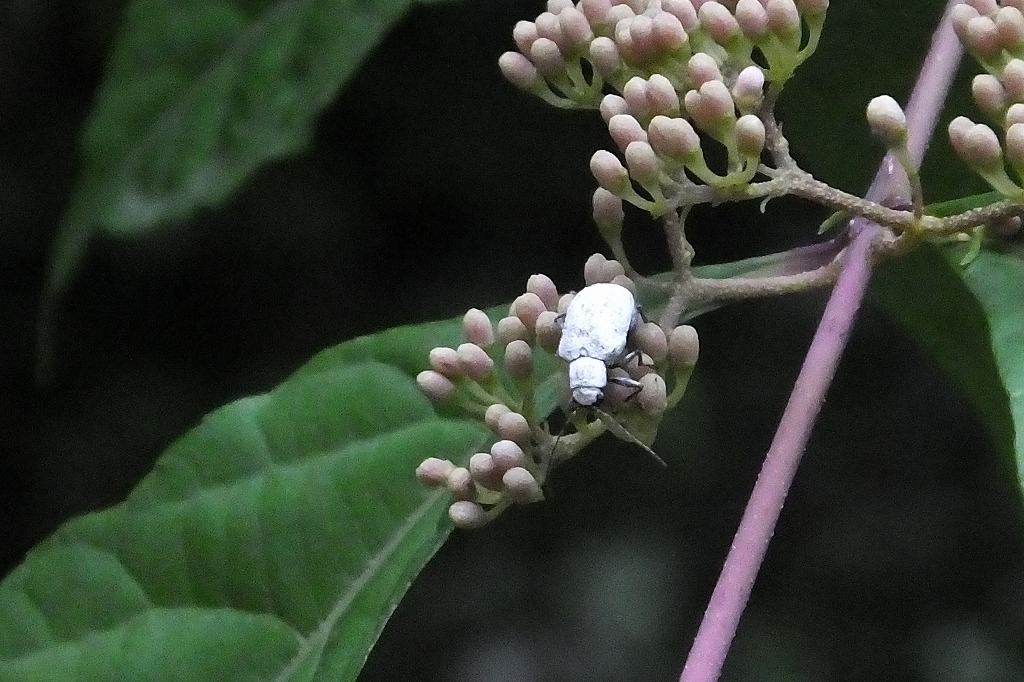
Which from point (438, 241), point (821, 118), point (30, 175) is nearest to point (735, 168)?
point (821, 118)

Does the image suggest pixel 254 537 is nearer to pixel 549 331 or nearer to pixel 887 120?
pixel 549 331

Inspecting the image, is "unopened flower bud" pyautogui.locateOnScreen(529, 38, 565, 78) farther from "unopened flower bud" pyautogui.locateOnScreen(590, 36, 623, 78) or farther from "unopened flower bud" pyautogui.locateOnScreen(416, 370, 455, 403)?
"unopened flower bud" pyautogui.locateOnScreen(416, 370, 455, 403)

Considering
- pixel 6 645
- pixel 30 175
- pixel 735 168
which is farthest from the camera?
pixel 30 175

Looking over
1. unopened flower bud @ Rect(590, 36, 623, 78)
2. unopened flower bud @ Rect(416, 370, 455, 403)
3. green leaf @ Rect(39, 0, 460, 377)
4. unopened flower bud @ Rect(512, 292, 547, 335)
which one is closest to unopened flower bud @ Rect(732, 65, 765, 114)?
unopened flower bud @ Rect(590, 36, 623, 78)

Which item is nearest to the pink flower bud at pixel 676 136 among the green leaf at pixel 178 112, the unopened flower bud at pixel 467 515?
the unopened flower bud at pixel 467 515

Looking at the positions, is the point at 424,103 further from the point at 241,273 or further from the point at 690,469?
the point at 690,469

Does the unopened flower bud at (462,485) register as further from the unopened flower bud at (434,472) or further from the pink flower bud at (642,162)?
the pink flower bud at (642,162)
